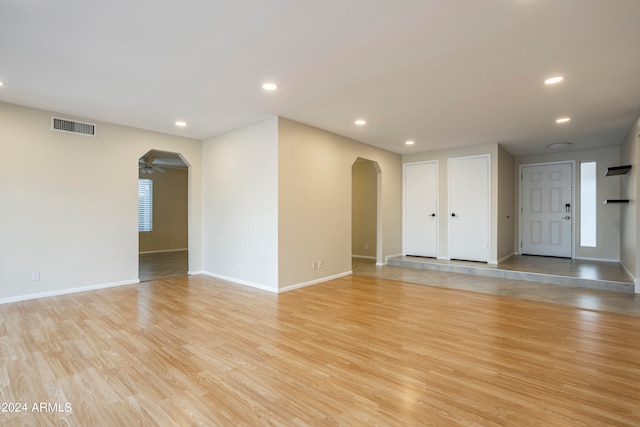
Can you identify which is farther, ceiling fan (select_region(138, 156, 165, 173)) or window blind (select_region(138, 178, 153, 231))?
window blind (select_region(138, 178, 153, 231))

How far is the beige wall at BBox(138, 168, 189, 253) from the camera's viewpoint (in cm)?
909

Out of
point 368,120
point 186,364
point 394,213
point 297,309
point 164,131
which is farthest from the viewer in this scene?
point 394,213

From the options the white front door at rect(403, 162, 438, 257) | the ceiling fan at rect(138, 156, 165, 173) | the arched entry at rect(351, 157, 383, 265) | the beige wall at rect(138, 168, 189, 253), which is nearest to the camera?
the white front door at rect(403, 162, 438, 257)

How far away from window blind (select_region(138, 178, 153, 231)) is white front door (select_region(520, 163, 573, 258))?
10221 millimetres

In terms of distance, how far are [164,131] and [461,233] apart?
6.39 meters

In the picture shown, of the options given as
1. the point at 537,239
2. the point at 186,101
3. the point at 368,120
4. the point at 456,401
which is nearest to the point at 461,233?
the point at 537,239

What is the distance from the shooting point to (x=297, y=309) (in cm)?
388

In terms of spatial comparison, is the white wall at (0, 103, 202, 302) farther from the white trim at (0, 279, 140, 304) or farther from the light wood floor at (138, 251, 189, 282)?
→ the light wood floor at (138, 251, 189, 282)

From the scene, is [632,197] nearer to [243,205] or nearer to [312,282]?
[312,282]

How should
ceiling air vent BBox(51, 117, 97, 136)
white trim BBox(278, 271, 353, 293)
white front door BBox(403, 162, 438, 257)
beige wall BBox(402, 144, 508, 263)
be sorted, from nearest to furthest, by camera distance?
ceiling air vent BBox(51, 117, 97, 136) < white trim BBox(278, 271, 353, 293) < beige wall BBox(402, 144, 508, 263) < white front door BBox(403, 162, 438, 257)

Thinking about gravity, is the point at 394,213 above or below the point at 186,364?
above

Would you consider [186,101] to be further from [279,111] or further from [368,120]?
[368,120]

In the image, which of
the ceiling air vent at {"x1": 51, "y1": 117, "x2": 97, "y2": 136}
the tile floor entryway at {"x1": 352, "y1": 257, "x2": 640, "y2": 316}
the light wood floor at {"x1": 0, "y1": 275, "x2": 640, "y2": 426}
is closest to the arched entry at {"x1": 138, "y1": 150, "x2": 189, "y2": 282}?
the ceiling air vent at {"x1": 51, "y1": 117, "x2": 97, "y2": 136}

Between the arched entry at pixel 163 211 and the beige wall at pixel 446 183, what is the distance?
637 centimetres
